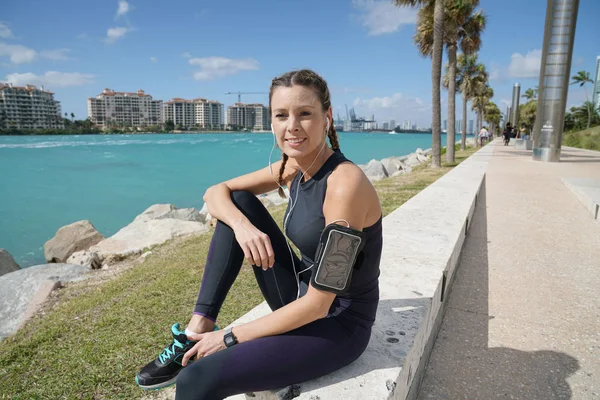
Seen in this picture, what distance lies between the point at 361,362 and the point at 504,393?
959 mm

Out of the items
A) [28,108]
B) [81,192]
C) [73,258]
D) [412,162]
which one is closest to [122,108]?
[28,108]

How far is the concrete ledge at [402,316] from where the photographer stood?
1.50m

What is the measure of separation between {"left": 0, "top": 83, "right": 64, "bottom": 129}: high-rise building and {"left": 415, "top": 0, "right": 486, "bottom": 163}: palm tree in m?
119

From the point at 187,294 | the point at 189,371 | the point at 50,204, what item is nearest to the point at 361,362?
the point at 189,371

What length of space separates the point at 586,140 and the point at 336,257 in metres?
30.9

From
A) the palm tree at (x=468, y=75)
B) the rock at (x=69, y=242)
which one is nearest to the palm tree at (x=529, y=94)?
the palm tree at (x=468, y=75)

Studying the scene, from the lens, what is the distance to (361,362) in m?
1.66

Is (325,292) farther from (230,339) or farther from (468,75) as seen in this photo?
(468,75)

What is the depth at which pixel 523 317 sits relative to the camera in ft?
9.52

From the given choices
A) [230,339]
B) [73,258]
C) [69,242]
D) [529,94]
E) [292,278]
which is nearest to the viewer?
[230,339]

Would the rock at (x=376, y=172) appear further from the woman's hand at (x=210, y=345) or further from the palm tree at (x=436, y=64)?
the woman's hand at (x=210, y=345)

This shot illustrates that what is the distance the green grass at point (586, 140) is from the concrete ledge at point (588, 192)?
1919 cm

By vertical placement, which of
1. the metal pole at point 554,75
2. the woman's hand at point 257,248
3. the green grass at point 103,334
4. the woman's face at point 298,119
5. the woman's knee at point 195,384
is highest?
the metal pole at point 554,75

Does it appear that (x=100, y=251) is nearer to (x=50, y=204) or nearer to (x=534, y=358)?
(x=534, y=358)
